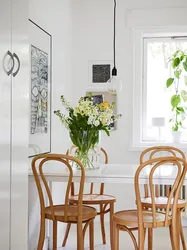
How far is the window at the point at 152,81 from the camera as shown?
15.7 ft

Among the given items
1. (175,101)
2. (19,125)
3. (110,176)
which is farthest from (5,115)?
(175,101)

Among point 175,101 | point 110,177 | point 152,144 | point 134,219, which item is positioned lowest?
point 134,219

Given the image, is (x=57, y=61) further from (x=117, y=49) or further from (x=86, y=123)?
(x=86, y=123)

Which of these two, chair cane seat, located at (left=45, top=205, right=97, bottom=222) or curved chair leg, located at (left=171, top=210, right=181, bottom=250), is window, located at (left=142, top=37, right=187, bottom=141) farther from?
curved chair leg, located at (left=171, top=210, right=181, bottom=250)

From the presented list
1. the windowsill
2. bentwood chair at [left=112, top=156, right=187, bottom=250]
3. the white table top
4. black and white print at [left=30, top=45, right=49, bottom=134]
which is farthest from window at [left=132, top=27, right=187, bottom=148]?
bentwood chair at [left=112, top=156, right=187, bottom=250]

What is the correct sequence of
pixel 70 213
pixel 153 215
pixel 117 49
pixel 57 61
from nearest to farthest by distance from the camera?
pixel 153 215 → pixel 70 213 → pixel 57 61 → pixel 117 49

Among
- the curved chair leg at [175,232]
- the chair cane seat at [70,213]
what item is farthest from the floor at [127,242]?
the curved chair leg at [175,232]

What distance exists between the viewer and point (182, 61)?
4.82m

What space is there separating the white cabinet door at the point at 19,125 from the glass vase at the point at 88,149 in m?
1.15

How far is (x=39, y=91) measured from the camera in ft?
11.7

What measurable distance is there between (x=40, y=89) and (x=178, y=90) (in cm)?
194

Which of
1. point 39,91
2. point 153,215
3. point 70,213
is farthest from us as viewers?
point 39,91

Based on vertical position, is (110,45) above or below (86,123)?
above

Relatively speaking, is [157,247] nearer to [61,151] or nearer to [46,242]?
[46,242]
